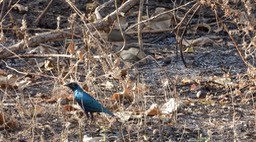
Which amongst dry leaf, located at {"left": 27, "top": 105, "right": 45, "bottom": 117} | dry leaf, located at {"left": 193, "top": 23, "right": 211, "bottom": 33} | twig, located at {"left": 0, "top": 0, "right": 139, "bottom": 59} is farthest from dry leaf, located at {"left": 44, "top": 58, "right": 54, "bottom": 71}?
dry leaf, located at {"left": 193, "top": 23, "right": 211, "bottom": 33}

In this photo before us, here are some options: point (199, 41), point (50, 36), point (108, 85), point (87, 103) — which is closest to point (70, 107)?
point (87, 103)

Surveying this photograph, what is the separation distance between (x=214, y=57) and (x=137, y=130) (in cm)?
247

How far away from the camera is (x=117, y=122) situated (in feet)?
17.3

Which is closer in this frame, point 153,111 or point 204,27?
point 153,111

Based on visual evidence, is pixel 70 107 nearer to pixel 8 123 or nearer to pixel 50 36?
pixel 8 123

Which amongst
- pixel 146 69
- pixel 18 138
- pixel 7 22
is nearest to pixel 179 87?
pixel 146 69

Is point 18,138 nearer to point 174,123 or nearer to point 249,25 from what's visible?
point 174,123

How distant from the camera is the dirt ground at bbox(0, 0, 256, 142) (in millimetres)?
5145

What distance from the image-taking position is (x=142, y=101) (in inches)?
218

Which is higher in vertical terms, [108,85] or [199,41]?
[199,41]

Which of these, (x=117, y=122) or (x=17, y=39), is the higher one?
(x=17, y=39)

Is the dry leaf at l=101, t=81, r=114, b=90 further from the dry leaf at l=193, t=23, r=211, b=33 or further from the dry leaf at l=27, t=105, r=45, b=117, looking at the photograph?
the dry leaf at l=193, t=23, r=211, b=33

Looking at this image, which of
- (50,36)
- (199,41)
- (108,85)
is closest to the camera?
(108,85)

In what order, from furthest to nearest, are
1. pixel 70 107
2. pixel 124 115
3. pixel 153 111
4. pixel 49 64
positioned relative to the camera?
1. pixel 49 64
2. pixel 70 107
3. pixel 153 111
4. pixel 124 115
